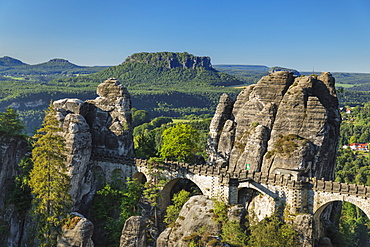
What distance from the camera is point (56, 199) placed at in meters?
51.1

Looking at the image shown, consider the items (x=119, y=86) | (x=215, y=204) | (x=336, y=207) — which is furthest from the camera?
(x=119, y=86)

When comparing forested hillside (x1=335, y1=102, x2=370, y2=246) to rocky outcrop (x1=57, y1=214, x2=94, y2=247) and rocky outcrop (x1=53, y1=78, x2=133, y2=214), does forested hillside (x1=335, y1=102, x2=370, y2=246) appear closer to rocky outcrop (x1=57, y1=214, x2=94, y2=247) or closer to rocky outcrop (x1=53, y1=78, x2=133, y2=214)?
rocky outcrop (x1=57, y1=214, x2=94, y2=247)

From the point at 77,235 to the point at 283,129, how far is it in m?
29.4

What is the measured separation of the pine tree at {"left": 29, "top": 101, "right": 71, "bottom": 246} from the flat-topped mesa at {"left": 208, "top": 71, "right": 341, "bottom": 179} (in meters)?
22.2

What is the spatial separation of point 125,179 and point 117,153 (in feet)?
15.4

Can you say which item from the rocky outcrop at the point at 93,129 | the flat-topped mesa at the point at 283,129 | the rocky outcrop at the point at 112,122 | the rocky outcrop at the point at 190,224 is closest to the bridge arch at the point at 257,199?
the flat-topped mesa at the point at 283,129

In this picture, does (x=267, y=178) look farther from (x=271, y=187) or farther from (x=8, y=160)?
(x=8, y=160)

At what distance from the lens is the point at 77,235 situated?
50.2 meters

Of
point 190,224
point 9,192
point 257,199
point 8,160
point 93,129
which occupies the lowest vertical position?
→ point 190,224

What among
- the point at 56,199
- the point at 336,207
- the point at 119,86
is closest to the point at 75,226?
the point at 56,199

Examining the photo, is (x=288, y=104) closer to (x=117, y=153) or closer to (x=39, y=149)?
(x=117, y=153)

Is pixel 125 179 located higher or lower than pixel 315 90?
lower

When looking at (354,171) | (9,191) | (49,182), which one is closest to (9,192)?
(9,191)

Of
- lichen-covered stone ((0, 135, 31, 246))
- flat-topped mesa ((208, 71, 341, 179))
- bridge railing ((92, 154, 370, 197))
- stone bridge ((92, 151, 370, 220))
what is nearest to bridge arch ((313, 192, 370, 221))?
stone bridge ((92, 151, 370, 220))
